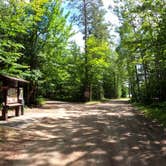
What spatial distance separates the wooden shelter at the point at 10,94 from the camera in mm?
15137

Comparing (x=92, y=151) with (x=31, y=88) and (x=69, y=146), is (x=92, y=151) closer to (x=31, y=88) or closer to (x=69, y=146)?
(x=69, y=146)

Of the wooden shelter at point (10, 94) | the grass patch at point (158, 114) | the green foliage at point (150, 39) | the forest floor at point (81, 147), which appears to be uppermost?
the green foliage at point (150, 39)

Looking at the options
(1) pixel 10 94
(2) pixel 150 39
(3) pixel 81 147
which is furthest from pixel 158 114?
(3) pixel 81 147

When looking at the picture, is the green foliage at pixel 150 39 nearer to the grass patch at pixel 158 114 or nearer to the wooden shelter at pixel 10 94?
the grass patch at pixel 158 114

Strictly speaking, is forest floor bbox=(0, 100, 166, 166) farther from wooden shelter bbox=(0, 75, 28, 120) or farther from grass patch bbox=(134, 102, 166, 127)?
grass patch bbox=(134, 102, 166, 127)

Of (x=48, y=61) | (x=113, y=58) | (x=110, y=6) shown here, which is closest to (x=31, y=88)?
(x=48, y=61)

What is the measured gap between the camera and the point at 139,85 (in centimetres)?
4325

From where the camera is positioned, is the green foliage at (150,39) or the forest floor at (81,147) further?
the green foliage at (150,39)

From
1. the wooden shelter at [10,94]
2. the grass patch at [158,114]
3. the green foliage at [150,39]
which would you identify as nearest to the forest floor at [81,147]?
the wooden shelter at [10,94]

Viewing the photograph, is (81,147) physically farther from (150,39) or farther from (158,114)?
(150,39)

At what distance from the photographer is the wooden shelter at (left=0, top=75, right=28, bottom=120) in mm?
15137

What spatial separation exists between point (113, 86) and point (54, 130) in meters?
54.0

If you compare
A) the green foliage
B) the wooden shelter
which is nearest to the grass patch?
the green foliage

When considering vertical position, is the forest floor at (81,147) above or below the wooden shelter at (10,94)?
below
